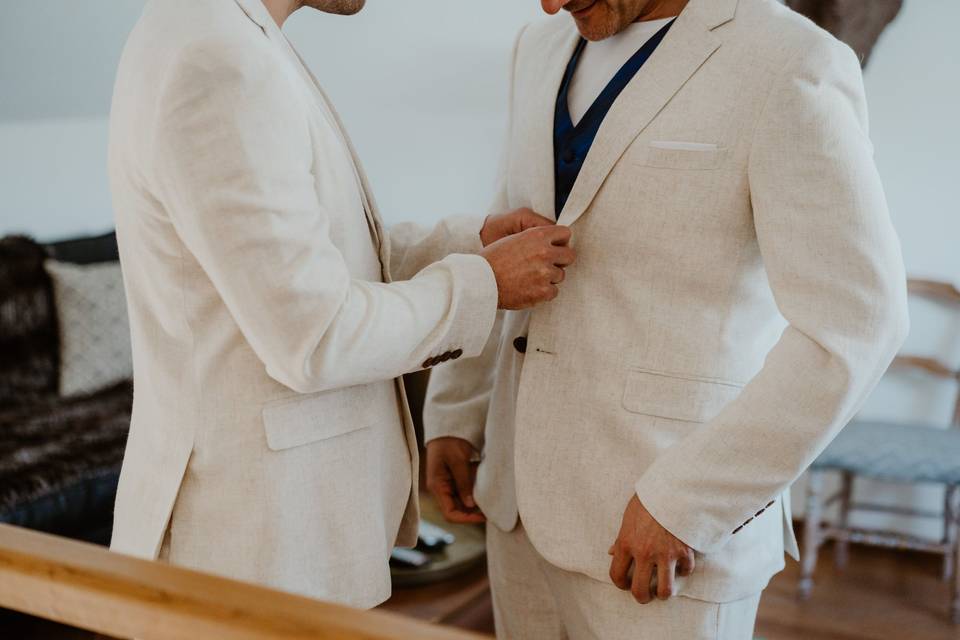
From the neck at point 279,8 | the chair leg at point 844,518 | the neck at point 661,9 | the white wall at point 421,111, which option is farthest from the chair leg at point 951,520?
the neck at point 279,8

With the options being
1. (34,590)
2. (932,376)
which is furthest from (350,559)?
(932,376)

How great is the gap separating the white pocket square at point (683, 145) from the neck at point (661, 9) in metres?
0.23

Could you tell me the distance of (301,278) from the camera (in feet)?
3.55

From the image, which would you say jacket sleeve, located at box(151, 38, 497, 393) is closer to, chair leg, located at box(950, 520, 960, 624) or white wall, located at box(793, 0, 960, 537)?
chair leg, located at box(950, 520, 960, 624)

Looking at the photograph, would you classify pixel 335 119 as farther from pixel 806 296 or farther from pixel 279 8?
pixel 806 296

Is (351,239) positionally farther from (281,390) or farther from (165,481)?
(165,481)

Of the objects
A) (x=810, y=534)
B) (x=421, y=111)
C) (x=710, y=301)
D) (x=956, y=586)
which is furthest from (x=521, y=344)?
(x=421, y=111)

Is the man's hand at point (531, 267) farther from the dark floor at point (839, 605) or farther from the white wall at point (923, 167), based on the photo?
the white wall at point (923, 167)

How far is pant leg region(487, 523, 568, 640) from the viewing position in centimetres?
150

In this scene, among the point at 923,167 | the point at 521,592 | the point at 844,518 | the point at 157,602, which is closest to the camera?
the point at 157,602

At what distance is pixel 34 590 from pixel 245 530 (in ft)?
1.42

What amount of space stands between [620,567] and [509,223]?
511 millimetres

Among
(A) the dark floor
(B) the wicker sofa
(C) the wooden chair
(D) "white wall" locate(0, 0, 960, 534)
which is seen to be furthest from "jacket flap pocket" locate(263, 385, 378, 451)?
(D) "white wall" locate(0, 0, 960, 534)

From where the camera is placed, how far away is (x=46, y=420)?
318cm
